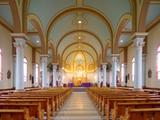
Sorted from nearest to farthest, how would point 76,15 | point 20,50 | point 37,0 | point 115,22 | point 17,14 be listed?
point 17,14
point 20,50
point 37,0
point 115,22
point 76,15

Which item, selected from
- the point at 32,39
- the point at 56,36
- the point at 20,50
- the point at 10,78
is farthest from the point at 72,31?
the point at 20,50

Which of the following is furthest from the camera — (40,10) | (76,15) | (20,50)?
(76,15)

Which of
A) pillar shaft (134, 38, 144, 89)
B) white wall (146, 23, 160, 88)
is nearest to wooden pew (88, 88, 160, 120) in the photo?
pillar shaft (134, 38, 144, 89)

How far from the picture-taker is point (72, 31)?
31656mm

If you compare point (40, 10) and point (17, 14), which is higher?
point (40, 10)

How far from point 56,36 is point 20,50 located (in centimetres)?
1571

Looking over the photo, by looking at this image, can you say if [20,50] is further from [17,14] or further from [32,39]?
[32,39]

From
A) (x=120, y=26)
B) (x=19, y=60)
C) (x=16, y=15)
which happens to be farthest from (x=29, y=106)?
(x=120, y=26)

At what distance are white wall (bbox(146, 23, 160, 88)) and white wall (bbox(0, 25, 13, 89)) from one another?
1205 cm

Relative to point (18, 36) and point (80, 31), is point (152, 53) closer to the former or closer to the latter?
point (80, 31)

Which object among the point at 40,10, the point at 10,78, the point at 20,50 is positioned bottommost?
the point at 10,78

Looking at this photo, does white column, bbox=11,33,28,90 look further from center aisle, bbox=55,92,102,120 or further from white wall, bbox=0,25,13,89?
white wall, bbox=0,25,13,89

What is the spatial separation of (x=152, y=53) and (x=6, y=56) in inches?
481

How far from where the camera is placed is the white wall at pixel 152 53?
21.0 meters
